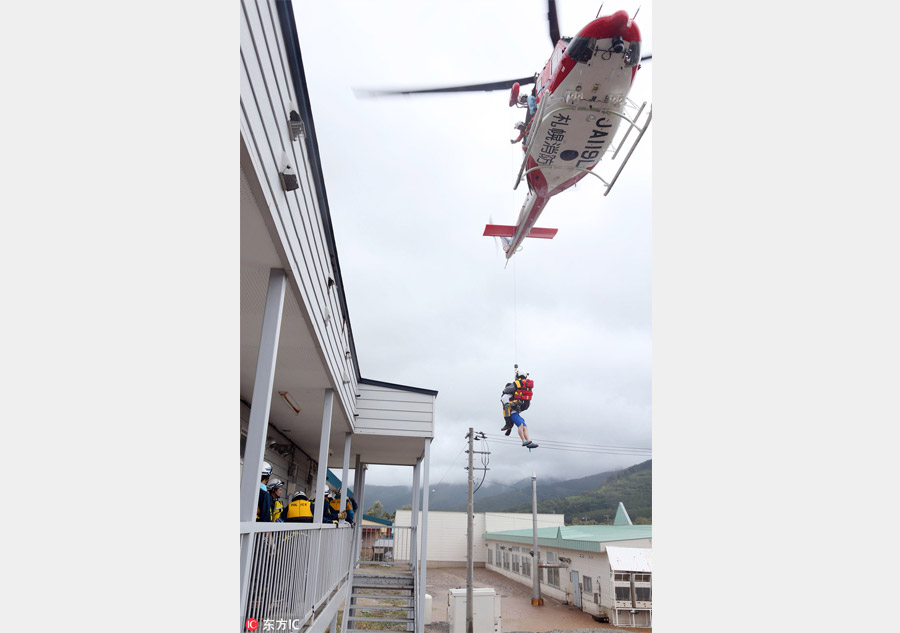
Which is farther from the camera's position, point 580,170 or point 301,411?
point 301,411

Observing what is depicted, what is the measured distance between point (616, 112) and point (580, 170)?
4.53 feet

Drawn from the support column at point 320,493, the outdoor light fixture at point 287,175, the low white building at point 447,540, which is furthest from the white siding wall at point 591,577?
the outdoor light fixture at point 287,175

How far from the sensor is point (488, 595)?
17344 millimetres

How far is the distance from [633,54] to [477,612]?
1613 cm

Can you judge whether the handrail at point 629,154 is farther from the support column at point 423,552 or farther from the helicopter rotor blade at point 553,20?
the support column at point 423,552

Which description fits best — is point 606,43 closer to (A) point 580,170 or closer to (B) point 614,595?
(A) point 580,170

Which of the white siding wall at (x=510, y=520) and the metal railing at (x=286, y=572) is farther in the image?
the white siding wall at (x=510, y=520)

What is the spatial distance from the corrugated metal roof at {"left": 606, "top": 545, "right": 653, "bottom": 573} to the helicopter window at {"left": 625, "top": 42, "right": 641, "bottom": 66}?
1833 centimetres

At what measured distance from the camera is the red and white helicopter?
697cm

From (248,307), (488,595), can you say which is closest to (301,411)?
(248,307)

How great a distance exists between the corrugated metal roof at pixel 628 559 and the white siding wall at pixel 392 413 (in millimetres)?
12738

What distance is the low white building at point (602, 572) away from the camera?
19.8 meters

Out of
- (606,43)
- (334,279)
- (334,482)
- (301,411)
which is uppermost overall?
(606,43)

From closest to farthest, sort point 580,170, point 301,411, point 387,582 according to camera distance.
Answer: point 580,170
point 301,411
point 387,582
